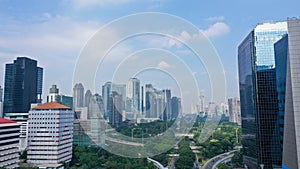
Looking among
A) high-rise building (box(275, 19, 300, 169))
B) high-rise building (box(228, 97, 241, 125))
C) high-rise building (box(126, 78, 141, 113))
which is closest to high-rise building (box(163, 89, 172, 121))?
high-rise building (box(126, 78, 141, 113))

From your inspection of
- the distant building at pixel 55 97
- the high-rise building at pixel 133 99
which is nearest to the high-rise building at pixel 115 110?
the high-rise building at pixel 133 99

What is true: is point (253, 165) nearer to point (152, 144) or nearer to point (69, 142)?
point (152, 144)

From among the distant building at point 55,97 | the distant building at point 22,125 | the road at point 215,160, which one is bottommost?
the road at point 215,160

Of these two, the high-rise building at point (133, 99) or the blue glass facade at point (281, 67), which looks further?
the high-rise building at point (133, 99)

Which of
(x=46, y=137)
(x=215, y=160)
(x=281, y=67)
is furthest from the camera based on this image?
(x=215, y=160)

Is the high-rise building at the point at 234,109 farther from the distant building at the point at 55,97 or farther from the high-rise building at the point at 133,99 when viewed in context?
the distant building at the point at 55,97

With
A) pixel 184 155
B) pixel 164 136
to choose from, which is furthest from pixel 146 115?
pixel 184 155

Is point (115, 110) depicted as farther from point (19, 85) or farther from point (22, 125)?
point (19, 85)

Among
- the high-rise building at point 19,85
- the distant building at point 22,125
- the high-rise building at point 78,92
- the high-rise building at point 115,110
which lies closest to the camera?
the high-rise building at point 78,92

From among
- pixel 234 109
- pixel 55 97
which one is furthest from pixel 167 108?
pixel 55 97
